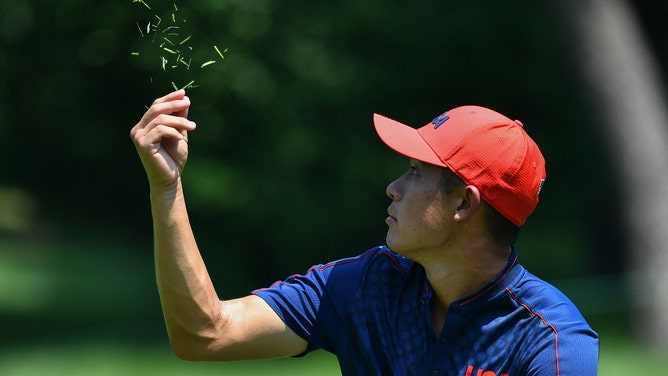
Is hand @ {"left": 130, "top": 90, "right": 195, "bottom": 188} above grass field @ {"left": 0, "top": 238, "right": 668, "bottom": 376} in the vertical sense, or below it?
above

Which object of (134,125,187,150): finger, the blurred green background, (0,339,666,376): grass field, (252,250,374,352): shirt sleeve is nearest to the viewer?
(134,125,187,150): finger

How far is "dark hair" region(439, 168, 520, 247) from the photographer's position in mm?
4035

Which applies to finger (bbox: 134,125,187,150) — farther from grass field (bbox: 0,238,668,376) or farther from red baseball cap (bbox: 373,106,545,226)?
grass field (bbox: 0,238,668,376)

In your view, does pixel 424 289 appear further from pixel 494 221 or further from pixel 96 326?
pixel 96 326

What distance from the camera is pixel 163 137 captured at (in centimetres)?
373

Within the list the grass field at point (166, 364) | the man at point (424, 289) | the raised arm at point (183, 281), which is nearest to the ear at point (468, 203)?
the man at point (424, 289)

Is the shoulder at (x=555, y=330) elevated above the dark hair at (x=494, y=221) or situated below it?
below

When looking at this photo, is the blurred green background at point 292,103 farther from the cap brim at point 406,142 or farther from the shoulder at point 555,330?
the shoulder at point 555,330

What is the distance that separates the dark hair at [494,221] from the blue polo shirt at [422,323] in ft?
0.27

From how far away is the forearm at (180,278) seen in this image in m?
3.82

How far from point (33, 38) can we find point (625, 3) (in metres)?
8.68

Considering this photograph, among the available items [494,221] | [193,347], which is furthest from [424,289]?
[193,347]

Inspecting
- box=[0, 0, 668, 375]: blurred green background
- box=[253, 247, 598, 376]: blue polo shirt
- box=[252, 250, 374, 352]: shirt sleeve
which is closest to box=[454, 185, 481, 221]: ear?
box=[253, 247, 598, 376]: blue polo shirt

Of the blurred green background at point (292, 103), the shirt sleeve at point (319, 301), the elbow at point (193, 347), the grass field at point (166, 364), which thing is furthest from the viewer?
the blurred green background at point (292, 103)
